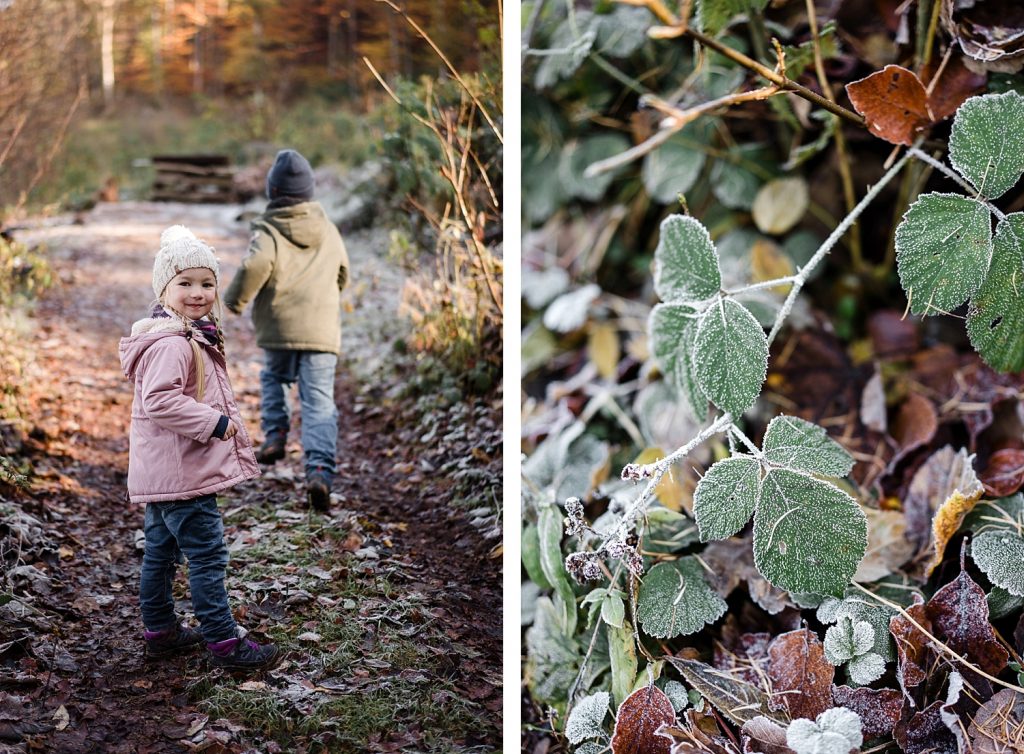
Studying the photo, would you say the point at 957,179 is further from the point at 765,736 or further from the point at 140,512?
the point at 140,512

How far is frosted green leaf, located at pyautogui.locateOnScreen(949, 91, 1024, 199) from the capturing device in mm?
643

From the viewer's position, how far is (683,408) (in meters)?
0.98

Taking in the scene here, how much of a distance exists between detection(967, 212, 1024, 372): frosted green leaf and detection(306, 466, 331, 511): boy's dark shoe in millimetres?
604

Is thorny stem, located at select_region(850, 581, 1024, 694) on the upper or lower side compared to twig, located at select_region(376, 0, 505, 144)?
lower

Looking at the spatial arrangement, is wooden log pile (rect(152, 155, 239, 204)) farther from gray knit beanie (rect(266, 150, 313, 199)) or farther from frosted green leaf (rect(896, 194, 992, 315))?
frosted green leaf (rect(896, 194, 992, 315))

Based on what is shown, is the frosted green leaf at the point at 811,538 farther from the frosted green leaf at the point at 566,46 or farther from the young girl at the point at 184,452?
the frosted green leaf at the point at 566,46

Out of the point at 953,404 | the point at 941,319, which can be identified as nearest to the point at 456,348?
the point at 953,404

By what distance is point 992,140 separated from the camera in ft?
2.11

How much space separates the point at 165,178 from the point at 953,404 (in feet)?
3.08

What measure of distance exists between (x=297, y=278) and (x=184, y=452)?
7.7 inches

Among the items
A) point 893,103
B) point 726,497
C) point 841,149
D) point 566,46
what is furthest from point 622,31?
point 726,497

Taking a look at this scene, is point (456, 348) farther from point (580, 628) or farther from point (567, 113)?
point (567, 113)

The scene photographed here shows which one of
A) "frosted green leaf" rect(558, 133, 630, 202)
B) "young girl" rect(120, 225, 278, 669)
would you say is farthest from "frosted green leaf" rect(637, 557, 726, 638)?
"frosted green leaf" rect(558, 133, 630, 202)

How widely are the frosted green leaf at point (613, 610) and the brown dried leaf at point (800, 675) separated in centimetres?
15
